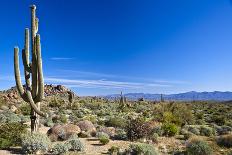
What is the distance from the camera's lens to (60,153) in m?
14.5

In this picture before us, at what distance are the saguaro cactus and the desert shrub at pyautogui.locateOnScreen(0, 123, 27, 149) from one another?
0.77 m

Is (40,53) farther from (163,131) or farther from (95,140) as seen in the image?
(163,131)

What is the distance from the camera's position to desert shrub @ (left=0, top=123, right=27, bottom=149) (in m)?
15.5

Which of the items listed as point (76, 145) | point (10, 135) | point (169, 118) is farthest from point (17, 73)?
point (169, 118)

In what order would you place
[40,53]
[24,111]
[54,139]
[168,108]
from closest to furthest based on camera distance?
[40,53], [54,139], [168,108], [24,111]

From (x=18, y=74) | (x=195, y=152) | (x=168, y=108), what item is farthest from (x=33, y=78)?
(x=168, y=108)

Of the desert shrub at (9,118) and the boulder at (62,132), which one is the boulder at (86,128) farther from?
the desert shrub at (9,118)

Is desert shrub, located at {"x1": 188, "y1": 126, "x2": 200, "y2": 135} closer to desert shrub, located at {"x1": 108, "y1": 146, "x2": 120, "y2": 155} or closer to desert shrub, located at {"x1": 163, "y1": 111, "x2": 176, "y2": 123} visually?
desert shrub, located at {"x1": 163, "y1": 111, "x2": 176, "y2": 123}

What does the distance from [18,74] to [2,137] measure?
278 centimetres

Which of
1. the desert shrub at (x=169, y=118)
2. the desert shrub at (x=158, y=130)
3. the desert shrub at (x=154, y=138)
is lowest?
the desert shrub at (x=154, y=138)

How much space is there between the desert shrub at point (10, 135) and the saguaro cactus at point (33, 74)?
0.77m

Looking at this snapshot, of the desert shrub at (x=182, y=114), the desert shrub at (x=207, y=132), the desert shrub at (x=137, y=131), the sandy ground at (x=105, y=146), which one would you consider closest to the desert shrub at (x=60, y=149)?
the sandy ground at (x=105, y=146)

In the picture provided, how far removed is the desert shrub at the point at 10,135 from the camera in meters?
15.5

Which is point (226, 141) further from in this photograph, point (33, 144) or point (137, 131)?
point (33, 144)
